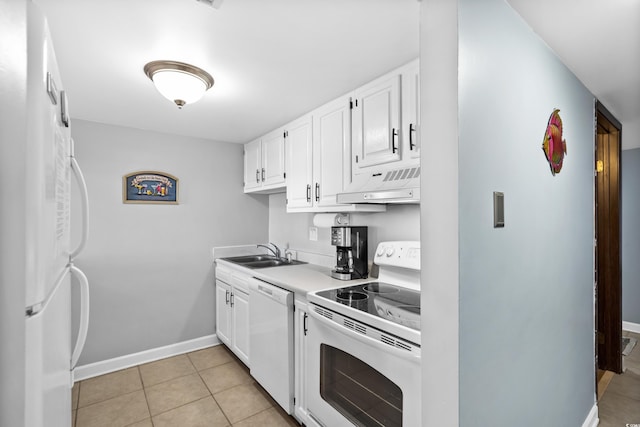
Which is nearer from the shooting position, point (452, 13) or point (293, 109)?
point (452, 13)

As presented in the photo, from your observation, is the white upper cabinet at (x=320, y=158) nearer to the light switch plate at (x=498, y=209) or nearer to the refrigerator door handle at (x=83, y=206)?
the light switch plate at (x=498, y=209)

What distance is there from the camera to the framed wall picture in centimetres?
294

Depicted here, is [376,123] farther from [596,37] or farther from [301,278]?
[301,278]

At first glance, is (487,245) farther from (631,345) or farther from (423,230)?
(631,345)

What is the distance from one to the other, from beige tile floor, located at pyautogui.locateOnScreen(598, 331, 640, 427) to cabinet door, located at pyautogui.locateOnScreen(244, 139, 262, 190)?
129 inches

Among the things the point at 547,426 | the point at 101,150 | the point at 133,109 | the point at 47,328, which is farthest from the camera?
the point at 101,150

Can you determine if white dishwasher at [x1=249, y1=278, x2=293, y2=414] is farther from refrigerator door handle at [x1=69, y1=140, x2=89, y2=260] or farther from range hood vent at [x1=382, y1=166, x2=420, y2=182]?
refrigerator door handle at [x1=69, y1=140, x2=89, y2=260]

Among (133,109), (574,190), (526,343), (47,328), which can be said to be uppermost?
(133,109)

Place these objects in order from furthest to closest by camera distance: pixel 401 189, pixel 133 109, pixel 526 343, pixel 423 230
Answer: pixel 133 109 < pixel 401 189 < pixel 526 343 < pixel 423 230

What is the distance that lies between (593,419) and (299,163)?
2.67 meters

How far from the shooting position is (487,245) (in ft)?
3.50

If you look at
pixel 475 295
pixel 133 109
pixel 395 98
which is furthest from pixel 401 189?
pixel 133 109

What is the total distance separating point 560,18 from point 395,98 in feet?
2.53

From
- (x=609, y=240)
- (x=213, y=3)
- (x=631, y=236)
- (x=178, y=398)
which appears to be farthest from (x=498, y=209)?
(x=631, y=236)
